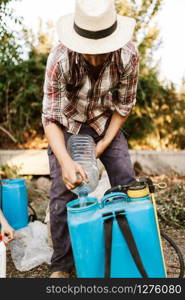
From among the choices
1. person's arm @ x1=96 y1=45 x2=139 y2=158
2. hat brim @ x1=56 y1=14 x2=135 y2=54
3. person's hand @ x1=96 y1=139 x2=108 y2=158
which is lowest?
person's hand @ x1=96 y1=139 x2=108 y2=158

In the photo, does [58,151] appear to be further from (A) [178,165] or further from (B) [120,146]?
(A) [178,165]

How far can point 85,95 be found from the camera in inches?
95.0

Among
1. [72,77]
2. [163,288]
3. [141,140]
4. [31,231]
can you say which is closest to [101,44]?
[72,77]

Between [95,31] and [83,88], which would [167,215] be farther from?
[95,31]

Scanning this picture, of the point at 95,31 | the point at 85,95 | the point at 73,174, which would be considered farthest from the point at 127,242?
the point at 95,31

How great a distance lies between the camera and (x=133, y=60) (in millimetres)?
2389

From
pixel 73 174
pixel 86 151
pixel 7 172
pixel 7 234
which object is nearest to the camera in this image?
pixel 73 174

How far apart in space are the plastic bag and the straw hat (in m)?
1.59

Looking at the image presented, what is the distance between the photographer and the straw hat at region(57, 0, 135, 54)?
2.10 metres

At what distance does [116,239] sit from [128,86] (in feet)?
3.31

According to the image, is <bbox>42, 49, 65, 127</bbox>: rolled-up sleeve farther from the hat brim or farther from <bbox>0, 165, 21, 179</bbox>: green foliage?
<bbox>0, 165, 21, 179</bbox>: green foliage

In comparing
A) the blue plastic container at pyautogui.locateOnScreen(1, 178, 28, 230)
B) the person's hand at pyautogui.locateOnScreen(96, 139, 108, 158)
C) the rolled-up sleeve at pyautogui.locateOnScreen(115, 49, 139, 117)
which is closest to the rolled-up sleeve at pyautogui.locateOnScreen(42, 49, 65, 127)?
the person's hand at pyautogui.locateOnScreen(96, 139, 108, 158)

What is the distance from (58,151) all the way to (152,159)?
381 cm

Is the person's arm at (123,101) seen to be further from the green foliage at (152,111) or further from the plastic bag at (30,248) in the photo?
the green foliage at (152,111)
